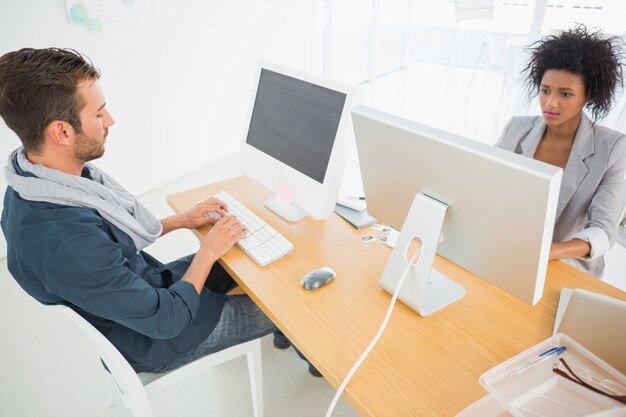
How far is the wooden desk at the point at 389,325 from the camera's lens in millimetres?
798

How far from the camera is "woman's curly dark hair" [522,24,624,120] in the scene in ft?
4.40

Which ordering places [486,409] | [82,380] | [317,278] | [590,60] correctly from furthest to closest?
[82,380], [590,60], [317,278], [486,409]

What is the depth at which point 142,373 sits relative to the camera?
1.12 meters

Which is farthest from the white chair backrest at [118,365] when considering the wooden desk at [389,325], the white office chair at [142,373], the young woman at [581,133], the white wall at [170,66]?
the white wall at [170,66]

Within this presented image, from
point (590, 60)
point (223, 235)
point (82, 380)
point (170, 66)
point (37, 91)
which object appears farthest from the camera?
point (170, 66)

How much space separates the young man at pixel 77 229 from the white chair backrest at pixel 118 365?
4cm

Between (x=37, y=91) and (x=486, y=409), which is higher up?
(x=37, y=91)

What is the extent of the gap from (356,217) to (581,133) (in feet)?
2.68

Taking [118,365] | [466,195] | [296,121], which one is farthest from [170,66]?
[466,195]

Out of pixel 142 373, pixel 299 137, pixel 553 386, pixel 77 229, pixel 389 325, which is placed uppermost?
pixel 299 137

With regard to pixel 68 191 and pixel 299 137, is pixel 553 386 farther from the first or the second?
pixel 68 191

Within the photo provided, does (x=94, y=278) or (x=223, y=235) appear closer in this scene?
(x=94, y=278)

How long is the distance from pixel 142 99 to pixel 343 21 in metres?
2.97

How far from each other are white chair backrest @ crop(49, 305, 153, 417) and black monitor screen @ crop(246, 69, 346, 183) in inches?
27.5
